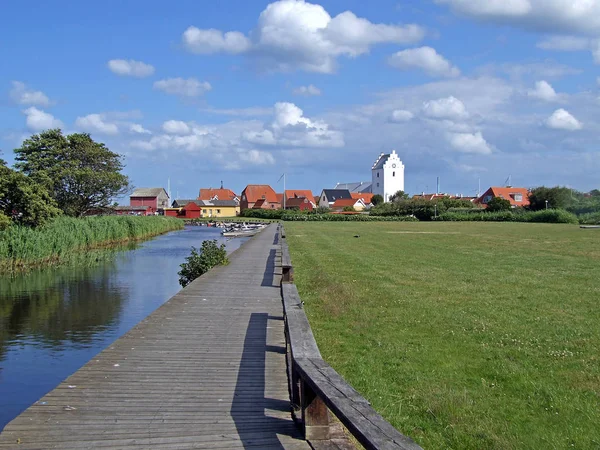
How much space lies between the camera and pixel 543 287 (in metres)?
13.7

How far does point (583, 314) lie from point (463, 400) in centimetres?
519

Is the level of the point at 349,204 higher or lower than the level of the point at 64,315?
higher

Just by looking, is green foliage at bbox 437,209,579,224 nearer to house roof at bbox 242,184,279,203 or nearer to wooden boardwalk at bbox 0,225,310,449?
house roof at bbox 242,184,279,203

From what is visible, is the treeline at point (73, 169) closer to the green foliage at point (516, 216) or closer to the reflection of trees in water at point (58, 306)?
the reflection of trees in water at point (58, 306)

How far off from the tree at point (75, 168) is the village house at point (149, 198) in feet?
209

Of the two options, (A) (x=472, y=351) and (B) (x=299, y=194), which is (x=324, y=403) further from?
(B) (x=299, y=194)

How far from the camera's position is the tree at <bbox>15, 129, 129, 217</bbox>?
46.8 m

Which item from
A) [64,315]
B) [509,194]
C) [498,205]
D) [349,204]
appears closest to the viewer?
[64,315]

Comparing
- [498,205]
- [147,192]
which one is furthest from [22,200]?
[147,192]

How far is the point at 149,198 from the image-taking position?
383 ft

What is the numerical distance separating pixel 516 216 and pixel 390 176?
72.2m

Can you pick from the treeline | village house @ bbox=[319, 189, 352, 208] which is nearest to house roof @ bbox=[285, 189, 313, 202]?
village house @ bbox=[319, 189, 352, 208]

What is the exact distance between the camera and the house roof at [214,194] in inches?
5017

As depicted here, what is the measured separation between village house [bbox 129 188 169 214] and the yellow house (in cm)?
826
